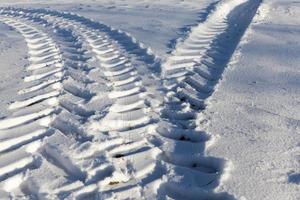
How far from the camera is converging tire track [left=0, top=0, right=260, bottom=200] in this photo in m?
2.68

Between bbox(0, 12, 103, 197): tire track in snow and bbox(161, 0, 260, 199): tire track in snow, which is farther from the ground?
bbox(0, 12, 103, 197): tire track in snow

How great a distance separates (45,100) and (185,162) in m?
1.45

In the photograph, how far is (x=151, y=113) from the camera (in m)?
3.69

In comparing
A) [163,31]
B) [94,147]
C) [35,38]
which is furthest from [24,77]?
[163,31]

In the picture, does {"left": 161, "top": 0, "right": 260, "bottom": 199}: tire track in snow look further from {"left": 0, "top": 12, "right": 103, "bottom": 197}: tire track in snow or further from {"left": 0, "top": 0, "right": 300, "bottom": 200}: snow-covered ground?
{"left": 0, "top": 12, "right": 103, "bottom": 197}: tire track in snow

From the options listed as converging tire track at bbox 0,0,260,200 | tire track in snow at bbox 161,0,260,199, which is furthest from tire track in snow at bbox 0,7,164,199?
tire track in snow at bbox 161,0,260,199

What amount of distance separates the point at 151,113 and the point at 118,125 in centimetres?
37

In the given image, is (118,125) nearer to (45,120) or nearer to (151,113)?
(151,113)

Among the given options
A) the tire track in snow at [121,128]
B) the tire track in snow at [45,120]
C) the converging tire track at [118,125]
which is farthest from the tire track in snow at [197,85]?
the tire track in snow at [45,120]

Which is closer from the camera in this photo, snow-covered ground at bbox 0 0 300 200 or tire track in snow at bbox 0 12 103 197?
snow-covered ground at bbox 0 0 300 200

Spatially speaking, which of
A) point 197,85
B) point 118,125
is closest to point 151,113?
point 118,125

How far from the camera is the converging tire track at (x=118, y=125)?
2.68 m

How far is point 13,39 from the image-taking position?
616cm

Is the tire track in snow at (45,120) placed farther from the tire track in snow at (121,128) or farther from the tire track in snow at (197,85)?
the tire track in snow at (197,85)
